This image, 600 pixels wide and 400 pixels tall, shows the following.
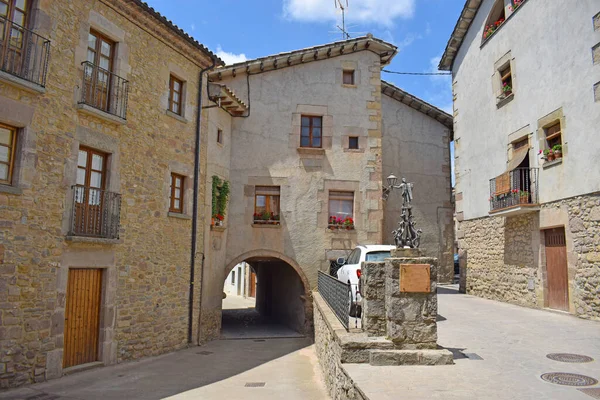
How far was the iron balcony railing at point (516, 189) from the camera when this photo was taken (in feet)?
39.8

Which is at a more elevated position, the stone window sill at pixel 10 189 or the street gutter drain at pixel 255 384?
the stone window sill at pixel 10 189

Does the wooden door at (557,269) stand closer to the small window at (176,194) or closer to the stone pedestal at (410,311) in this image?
the stone pedestal at (410,311)

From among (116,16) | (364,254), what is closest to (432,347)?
(364,254)

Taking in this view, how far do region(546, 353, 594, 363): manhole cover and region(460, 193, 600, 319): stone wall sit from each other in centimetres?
400

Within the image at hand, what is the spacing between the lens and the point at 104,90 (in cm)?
1036

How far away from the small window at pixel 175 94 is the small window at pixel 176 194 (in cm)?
182

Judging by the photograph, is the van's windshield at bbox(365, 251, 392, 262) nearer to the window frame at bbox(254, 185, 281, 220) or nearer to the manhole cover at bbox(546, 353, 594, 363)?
the manhole cover at bbox(546, 353, 594, 363)

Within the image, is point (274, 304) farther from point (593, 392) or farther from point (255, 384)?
point (593, 392)

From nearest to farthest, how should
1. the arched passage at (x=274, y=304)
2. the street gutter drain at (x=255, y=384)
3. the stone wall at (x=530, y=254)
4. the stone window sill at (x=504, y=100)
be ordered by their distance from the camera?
the street gutter drain at (x=255, y=384)
the stone wall at (x=530, y=254)
the stone window sill at (x=504, y=100)
the arched passage at (x=274, y=304)

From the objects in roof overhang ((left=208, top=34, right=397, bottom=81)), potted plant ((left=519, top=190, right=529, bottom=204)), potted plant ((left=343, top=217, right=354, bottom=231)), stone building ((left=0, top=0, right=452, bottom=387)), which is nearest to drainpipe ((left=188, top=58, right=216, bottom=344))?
stone building ((left=0, top=0, right=452, bottom=387))

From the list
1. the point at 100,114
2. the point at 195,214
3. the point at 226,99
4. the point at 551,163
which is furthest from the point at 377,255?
the point at 226,99

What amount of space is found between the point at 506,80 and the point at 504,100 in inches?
28.1

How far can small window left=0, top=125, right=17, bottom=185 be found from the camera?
8117 millimetres

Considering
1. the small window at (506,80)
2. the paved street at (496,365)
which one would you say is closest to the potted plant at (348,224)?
the paved street at (496,365)
